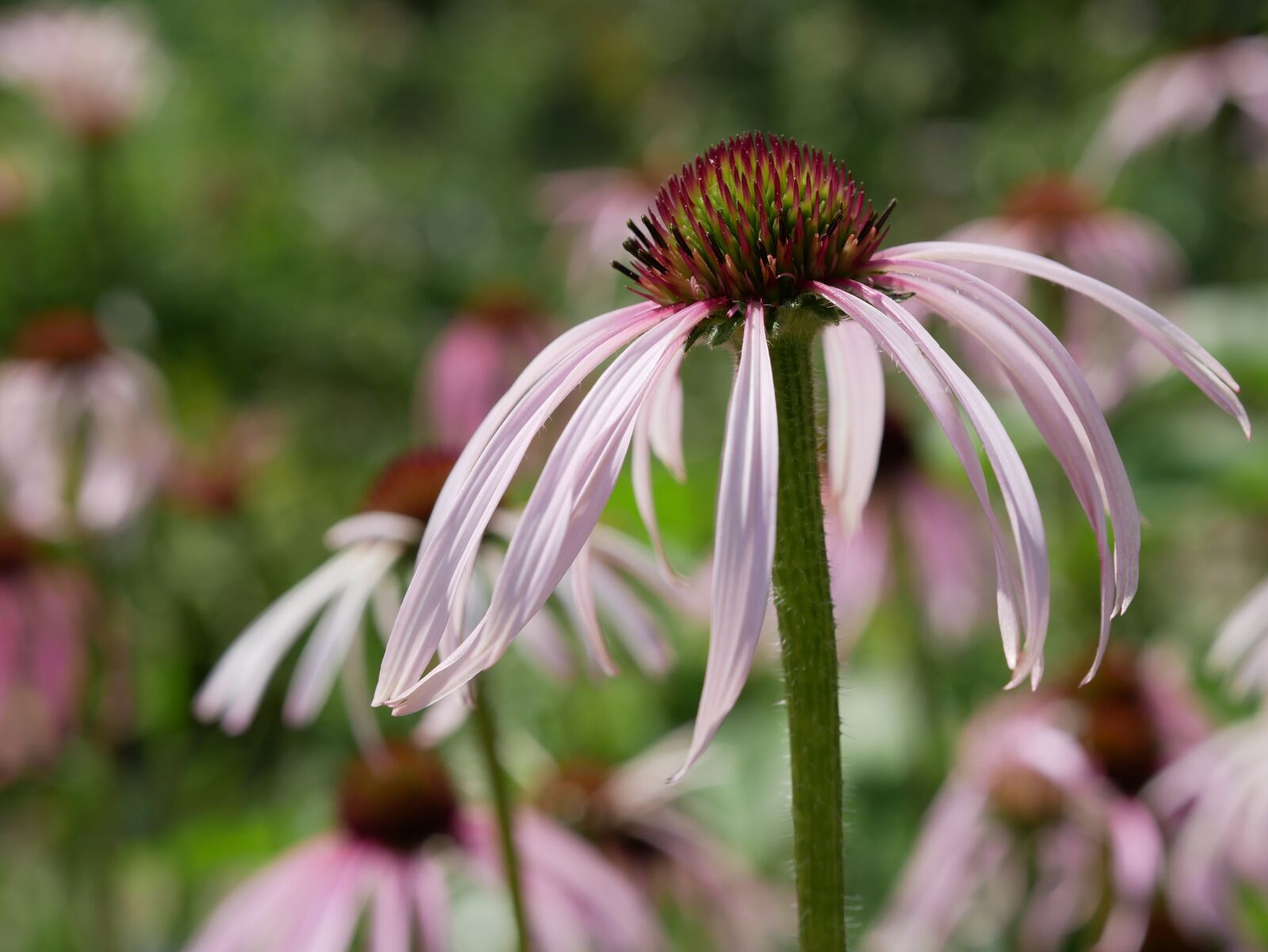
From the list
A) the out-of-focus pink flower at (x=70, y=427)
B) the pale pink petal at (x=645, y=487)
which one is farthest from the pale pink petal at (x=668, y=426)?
the out-of-focus pink flower at (x=70, y=427)

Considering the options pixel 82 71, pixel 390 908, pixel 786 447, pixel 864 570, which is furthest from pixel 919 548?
pixel 82 71

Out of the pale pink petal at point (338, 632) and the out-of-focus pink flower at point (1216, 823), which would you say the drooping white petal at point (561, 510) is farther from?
the out-of-focus pink flower at point (1216, 823)

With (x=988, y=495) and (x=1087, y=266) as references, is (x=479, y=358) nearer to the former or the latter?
(x=1087, y=266)

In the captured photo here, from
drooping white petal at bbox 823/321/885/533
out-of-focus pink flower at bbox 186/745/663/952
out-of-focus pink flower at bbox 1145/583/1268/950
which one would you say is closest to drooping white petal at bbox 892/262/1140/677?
drooping white petal at bbox 823/321/885/533

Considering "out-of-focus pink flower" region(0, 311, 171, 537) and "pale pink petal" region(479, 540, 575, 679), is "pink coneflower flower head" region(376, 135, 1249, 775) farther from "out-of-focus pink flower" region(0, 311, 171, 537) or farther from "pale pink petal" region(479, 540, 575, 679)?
"out-of-focus pink flower" region(0, 311, 171, 537)

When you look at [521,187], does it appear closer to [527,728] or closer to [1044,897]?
[527,728]

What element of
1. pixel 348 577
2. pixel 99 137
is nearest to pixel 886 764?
pixel 348 577
